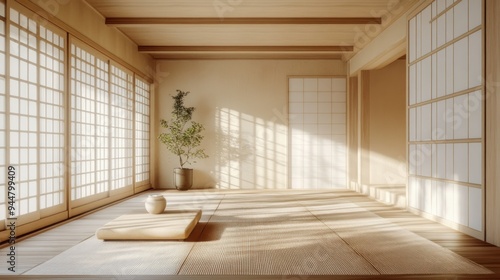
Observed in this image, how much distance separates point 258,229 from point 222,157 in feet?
15.2

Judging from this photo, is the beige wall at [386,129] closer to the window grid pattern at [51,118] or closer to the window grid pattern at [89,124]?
the window grid pattern at [89,124]

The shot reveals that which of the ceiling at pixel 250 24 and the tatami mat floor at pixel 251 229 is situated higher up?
the ceiling at pixel 250 24

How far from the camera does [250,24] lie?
6.14 metres

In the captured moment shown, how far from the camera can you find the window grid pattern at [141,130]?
25.5 feet

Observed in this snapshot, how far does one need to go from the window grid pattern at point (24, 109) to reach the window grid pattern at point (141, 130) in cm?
350

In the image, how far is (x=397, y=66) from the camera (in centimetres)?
802

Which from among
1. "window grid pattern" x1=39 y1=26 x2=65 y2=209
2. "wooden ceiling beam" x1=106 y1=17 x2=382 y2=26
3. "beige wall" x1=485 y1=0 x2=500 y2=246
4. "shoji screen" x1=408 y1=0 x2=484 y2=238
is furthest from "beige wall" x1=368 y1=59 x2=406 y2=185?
"window grid pattern" x1=39 y1=26 x2=65 y2=209

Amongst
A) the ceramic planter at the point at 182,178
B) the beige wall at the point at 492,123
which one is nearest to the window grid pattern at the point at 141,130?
the ceramic planter at the point at 182,178

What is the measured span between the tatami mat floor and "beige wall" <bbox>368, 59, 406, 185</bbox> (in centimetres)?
102

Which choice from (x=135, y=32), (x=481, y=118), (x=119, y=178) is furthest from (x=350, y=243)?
(x=135, y=32)

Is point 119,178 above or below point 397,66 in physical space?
below

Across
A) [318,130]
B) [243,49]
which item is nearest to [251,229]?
[243,49]

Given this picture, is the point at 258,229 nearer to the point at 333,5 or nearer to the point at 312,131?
the point at 333,5

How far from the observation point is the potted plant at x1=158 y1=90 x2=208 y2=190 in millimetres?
8156
